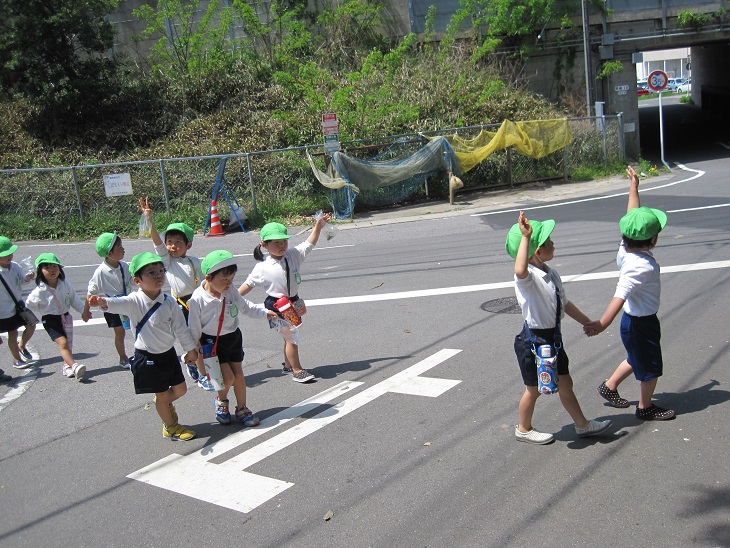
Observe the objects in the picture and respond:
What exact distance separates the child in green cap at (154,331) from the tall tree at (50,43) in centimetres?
1906

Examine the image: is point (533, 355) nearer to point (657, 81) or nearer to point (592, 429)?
point (592, 429)

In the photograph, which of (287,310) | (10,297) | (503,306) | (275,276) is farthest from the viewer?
(503,306)

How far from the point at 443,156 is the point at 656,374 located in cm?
1383

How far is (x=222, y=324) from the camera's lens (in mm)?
5387

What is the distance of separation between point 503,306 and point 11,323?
531 cm

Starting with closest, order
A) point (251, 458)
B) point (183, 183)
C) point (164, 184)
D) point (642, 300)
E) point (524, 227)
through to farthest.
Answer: point (524, 227)
point (642, 300)
point (251, 458)
point (164, 184)
point (183, 183)

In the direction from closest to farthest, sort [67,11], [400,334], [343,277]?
[400,334], [343,277], [67,11]

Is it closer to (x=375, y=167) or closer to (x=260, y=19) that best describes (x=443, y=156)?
(x=375, y=167)

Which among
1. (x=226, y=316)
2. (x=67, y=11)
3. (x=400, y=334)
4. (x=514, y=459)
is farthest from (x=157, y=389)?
(x=67, y=11)

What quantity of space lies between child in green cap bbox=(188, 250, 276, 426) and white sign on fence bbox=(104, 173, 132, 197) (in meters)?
13.3

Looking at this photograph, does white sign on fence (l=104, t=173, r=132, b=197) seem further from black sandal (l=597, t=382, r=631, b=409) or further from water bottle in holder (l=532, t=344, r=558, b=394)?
water bottle in holder (l=532, t=344, r=558, b=394)

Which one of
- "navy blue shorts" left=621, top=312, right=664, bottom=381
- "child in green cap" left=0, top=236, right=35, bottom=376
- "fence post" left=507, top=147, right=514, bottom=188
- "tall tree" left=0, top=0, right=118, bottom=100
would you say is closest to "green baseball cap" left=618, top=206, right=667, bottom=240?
"navy blue shorts" left=621, top=312, right=664, bottom=381

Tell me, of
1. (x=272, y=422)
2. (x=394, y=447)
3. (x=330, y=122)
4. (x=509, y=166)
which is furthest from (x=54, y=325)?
(x=509, y=166)

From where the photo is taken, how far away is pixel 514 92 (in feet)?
74.2
